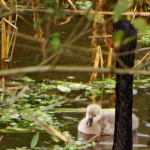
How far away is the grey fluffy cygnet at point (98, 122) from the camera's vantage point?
5.16m

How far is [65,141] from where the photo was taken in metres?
4.71

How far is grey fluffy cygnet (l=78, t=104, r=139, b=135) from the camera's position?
16.9ft

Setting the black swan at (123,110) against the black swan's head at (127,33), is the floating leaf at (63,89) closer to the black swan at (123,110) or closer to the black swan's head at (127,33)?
the black swan at (123,110)

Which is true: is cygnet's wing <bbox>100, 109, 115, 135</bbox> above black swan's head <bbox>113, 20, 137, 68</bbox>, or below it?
below

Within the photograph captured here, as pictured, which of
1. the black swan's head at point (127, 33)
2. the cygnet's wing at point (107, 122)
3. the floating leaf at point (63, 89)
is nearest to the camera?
the black swan's head at point (127, 33)

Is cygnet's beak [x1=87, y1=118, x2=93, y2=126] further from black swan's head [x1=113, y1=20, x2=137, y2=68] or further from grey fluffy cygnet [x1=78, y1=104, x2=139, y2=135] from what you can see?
black swan's head [x1=113, y1=20, x2=137, y2=68]

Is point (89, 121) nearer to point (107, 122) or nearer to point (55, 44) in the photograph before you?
point (107, 122)

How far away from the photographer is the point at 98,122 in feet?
17.4

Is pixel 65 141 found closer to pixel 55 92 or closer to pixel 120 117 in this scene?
pixel 120 117

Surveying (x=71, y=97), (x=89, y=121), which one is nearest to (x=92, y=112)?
(x=89, y=121)

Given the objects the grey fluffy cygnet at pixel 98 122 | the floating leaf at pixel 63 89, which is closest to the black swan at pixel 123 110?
the grey fluffy cygnet at pixel 98 122

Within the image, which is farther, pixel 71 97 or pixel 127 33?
pixel 71 97

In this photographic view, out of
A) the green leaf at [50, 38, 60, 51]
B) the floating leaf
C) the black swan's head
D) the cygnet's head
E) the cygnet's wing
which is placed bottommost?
the cygnet's wing

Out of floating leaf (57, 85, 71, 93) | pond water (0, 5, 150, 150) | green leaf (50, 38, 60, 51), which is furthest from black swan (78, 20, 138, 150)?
green leaf (50, 38, 60, 51)
